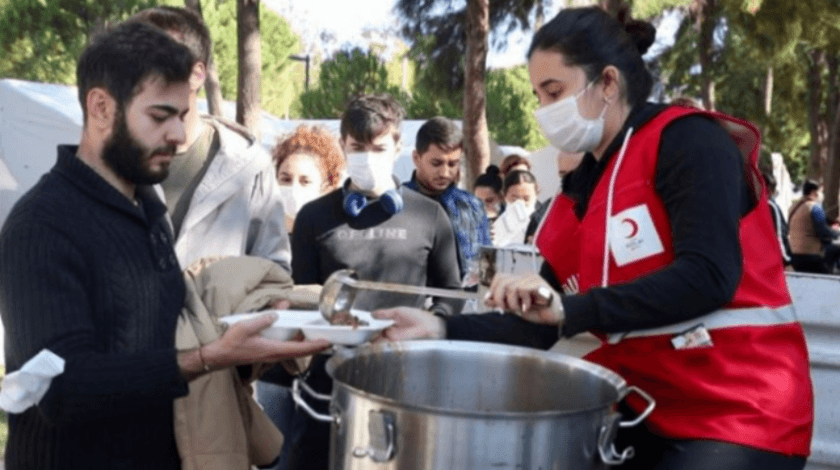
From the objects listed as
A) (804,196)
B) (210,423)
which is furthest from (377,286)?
(804,196)

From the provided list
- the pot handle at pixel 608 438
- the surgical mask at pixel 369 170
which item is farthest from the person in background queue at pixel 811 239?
the pot handle at pixel 608 438

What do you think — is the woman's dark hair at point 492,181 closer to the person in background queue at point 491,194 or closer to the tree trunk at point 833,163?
the person in background queue at point 491,194

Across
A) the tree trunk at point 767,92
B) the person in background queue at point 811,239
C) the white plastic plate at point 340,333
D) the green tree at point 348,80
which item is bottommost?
the person in background queue at point 811,239

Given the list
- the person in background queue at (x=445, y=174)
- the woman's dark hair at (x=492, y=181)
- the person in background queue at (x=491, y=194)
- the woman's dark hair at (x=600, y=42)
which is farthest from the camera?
the woman's dark hair at (x=492, y=181)

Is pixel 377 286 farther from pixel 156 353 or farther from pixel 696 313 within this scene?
pixel 696 313

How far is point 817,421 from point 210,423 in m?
1.88

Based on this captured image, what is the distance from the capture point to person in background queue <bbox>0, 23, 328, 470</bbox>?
1.97 m

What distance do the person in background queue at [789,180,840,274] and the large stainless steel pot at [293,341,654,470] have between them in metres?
9.88

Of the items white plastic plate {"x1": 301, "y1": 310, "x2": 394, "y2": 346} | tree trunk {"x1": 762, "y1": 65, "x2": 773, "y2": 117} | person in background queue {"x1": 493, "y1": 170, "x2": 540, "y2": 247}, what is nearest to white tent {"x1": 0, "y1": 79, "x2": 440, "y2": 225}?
person in background queue {"x1": 493, "y1": 170, "x2": 540, "y2": 247}

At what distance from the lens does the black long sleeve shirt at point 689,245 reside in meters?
1.94

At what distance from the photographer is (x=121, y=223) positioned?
2.17 metres

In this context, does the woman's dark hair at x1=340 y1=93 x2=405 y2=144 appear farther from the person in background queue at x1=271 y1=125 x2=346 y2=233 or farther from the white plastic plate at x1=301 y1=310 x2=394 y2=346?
the white plastic plate at x1=301 y1=310 x2=394 y2=346

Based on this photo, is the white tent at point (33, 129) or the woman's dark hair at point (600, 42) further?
the white tent at point (33, 129)

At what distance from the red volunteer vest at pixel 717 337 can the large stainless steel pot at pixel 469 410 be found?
0.16 metres
